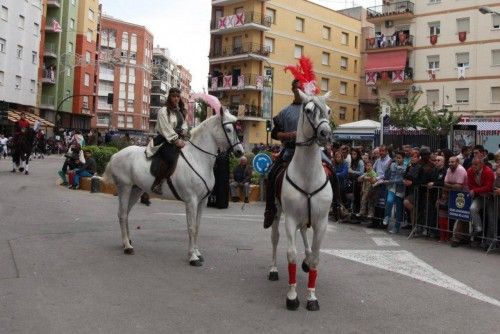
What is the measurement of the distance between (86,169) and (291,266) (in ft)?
45.9

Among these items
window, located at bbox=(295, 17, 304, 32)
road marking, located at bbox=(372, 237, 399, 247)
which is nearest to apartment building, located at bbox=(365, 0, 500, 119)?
window, located at bbox=(295, 17, 304, 32)

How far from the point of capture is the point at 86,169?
726 inches

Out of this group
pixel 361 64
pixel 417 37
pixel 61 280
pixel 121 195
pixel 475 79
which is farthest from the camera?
pixel 361 64

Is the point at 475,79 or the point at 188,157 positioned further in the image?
the point at 475,79

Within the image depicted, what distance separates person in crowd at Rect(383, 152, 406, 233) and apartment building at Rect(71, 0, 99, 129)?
5682cm

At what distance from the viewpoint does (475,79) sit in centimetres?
4359

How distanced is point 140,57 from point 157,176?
9919 centimetres

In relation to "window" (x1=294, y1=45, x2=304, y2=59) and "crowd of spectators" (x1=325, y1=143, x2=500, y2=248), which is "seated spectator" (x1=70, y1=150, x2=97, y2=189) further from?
"window" (x1=294, y1=45, x2=304, y2=59)

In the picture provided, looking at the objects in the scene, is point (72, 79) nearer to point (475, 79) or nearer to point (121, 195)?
point (475, 79)

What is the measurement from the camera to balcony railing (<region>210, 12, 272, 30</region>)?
51.9 m

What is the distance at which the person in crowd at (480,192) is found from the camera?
33.6ft

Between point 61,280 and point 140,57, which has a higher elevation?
point 140,57

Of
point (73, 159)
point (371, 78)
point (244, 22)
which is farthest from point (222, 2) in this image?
point (73, 159)

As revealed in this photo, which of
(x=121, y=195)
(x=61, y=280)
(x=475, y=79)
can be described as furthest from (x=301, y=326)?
(x=475, y=79)
